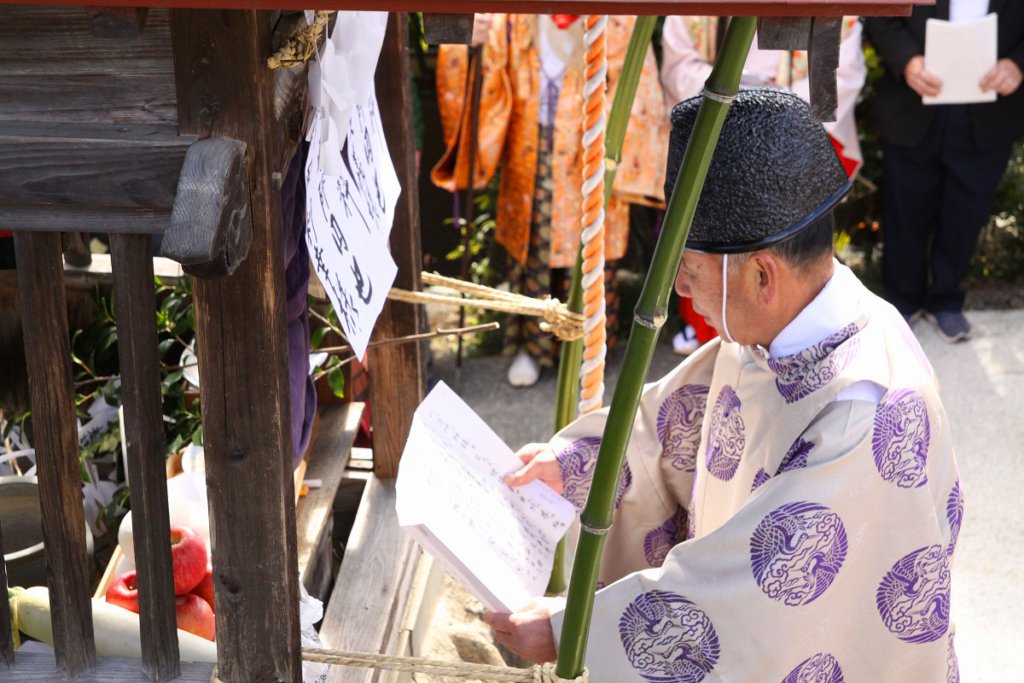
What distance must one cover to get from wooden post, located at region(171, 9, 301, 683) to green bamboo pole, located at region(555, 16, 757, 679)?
351mm

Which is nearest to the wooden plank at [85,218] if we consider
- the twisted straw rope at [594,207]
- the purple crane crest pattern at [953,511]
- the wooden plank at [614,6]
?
the wooden plank at [614,6]

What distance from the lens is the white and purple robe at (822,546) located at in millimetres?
1426

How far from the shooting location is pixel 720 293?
5.24ft

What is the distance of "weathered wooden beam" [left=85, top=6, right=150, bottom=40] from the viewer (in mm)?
930

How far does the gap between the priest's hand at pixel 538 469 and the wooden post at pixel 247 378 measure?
1.98 feet

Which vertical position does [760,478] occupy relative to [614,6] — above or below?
below

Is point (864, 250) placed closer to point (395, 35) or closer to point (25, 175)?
point (395, 35)

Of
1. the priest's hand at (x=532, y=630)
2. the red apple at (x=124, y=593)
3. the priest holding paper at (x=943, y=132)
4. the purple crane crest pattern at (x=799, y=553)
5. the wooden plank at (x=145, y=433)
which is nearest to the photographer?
the wooden plank at (x=145, y=433)

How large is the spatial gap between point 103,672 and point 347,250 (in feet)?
2.08

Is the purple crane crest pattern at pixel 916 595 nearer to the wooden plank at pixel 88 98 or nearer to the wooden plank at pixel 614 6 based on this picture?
the wooden plank at pixel 614 6

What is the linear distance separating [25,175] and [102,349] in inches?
51.9

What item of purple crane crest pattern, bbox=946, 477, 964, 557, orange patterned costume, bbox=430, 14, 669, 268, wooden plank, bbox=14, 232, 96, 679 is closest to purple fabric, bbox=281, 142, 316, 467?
wooden plank, bbox=14, 232, 96, 679

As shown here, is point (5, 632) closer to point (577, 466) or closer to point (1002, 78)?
point (577, 466)

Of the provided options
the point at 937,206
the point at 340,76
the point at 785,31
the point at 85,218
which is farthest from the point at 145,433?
the point at 937,206
